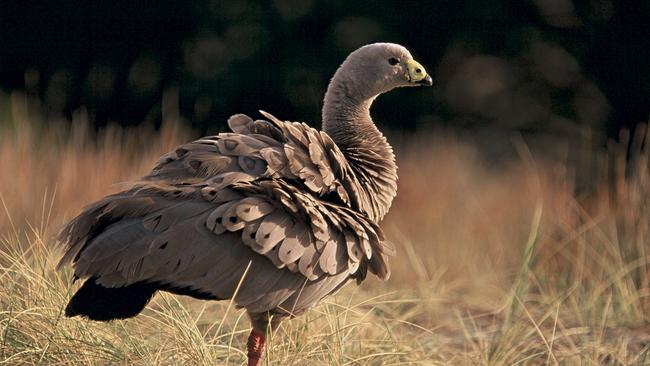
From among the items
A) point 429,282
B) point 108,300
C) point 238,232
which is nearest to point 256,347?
point 238,232

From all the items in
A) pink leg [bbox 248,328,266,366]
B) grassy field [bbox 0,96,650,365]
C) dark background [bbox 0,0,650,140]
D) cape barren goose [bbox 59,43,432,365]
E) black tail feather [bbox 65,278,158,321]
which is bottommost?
dark background [bbox 0,0,650,140]

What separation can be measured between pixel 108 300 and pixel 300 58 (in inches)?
346

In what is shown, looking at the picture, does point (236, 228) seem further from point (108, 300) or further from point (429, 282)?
point (429, 282)

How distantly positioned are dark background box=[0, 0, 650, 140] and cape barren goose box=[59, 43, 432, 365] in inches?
310

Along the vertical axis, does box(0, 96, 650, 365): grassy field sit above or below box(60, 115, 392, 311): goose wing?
below

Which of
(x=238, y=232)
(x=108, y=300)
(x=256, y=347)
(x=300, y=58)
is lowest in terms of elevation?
(x=300, y=58)

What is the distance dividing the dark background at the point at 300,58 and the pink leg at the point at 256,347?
7939 mm

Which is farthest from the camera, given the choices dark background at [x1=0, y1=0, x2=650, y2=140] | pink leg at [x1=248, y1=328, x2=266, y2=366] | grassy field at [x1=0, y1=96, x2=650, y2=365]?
dark background at [x1=0, y1=0, x2=650, y2=140]

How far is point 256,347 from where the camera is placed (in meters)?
4.36

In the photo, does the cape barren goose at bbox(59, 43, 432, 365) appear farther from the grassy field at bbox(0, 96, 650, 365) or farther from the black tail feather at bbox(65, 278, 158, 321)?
the grassy field at bbox(0, 96, 650, 365)

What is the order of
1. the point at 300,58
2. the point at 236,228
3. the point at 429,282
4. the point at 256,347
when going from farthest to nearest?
1. the point at 300,58
2. the point at 429,282
3. the point at 256,347
4. the point at 236,228

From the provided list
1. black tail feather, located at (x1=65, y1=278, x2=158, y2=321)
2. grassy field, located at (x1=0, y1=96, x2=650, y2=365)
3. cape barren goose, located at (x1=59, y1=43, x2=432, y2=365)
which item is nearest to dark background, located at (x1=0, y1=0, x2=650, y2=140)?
grassy field, located at (x1=0, y1=96, x2=650, y2=365)

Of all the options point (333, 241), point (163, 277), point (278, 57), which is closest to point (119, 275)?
point (163, 277)

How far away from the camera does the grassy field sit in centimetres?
450
